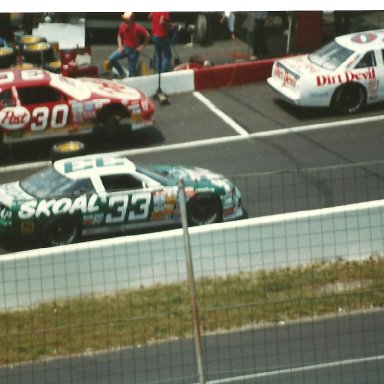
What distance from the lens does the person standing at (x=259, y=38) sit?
20.1 m

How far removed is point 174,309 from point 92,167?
114 inches

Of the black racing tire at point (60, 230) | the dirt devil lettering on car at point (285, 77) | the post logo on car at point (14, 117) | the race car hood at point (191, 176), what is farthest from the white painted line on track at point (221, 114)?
the black racing tire at point (60, 230)

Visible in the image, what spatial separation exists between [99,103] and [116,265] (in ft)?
20.8

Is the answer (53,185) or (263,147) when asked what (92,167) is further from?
(263,147)

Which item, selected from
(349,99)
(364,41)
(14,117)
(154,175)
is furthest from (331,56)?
(154,175)

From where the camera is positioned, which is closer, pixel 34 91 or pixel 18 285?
pixel 18 285

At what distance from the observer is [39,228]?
39.0ft

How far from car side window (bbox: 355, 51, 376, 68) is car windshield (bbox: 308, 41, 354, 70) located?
0.77ft

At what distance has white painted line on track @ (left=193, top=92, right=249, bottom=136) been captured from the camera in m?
16.9

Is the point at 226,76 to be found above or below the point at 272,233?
below

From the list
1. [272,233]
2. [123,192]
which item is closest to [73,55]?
[123,192]

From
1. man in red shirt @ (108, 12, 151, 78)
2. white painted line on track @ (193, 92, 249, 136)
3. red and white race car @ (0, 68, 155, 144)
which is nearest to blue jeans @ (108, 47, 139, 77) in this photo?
man in red shirt @ (108, 12, 151, 78)

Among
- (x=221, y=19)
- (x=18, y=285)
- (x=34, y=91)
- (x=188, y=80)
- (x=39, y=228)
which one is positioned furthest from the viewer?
(x=221, y=19)

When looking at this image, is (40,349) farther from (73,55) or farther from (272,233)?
(73,55)
